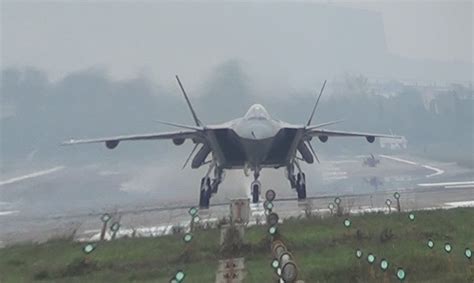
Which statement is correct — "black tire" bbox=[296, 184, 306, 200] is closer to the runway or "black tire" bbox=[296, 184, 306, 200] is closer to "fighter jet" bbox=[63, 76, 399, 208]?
"fighter jet" bbox=[63, 76, 399, 208]

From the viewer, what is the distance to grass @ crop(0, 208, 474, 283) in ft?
22.1

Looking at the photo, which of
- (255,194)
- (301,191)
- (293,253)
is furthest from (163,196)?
(293,253)

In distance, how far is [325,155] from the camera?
1700 inches

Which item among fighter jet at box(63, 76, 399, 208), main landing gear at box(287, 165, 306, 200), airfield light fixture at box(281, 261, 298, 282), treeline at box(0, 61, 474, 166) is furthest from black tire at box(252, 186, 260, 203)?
treeline at box(0, 61, 474, 166)

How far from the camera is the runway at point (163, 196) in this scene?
14.1 metres

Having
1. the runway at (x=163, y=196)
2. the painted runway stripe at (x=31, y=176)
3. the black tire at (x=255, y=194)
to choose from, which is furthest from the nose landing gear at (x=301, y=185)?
the painted runway stripe at (x=31, y=176)

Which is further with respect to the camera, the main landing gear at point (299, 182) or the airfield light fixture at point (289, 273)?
the main landing gear at point (299, 182)

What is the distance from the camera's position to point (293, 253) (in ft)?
26.8

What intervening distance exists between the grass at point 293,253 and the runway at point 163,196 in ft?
6.63

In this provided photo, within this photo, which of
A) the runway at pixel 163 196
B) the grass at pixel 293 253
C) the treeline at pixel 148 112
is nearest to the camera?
the grass at pixel 293 253

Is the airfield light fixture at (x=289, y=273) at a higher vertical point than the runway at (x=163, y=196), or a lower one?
lower

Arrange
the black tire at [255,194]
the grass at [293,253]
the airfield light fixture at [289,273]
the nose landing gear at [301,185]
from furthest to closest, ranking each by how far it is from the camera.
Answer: the nose landing gear at [301,185] < the black tire at [255,194] < the grass at [293,253] < the airfield light fixture at [289,273]

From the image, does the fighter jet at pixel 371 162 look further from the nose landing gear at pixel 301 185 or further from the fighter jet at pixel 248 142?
the nose landing gear at pixel 301 185

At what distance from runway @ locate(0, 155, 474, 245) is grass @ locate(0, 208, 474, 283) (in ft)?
6.63
